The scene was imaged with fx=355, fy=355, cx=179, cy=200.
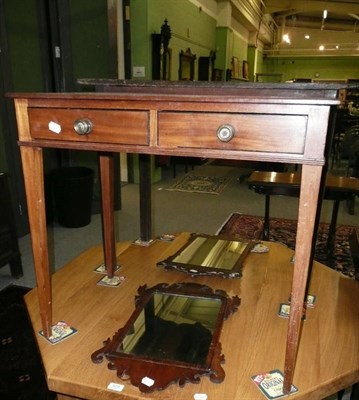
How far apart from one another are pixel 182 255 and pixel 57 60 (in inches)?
92.0

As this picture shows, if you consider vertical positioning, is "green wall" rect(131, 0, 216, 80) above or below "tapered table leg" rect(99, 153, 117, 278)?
above

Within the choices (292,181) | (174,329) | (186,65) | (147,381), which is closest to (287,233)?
(292,181)

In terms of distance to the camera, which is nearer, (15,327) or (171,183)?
Result: (15,327)

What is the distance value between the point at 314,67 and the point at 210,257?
15904mm

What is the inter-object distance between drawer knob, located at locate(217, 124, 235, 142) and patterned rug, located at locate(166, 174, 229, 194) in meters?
3.58

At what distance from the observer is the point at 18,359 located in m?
1.57

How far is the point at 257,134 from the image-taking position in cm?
79

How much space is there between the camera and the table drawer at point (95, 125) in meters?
0.87

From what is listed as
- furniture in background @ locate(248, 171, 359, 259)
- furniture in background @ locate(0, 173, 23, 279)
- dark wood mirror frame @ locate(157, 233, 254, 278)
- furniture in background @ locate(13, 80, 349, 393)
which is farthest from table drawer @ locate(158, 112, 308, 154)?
furniture in background @ locate(248, 171, 359, 259)

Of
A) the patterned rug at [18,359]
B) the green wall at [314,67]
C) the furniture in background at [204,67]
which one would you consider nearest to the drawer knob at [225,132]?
the patterned rug at [18,359]

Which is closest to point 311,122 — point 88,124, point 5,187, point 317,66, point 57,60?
point 88,124

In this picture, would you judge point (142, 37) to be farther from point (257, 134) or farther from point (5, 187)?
point (257, 134)

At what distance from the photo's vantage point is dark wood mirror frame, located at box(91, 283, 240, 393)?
0.95m

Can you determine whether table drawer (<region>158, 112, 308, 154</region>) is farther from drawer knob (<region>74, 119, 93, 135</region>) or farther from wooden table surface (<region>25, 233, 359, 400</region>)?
wooden table surface (<region>25, 233, 359, 400</region>)
